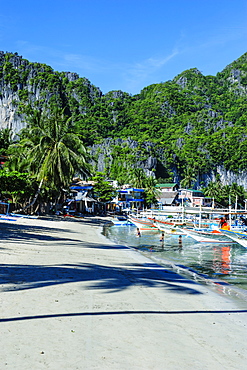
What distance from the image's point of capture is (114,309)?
654cm

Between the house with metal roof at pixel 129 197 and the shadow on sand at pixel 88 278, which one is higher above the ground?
the house with metal roof at pixel 129 197

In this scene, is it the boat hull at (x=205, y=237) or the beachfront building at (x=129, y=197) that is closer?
the boat hull at (x=205, y=237)

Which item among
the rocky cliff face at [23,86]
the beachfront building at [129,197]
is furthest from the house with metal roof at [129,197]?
the rocky cliff face at [23,86]

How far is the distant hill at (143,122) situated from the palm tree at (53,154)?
7669 centimetres

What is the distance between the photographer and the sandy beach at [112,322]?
14.0ft

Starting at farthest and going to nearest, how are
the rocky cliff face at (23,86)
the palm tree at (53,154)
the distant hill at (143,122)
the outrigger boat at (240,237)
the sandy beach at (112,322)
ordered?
1. the rocky cliff face at (23,86)
2. the distant hill at (143,122)
3. the palm tree at (53,154)
4. the outrigger boat at (240,237)
5. the sandy beach at (112,322)

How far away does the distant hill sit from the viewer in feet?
447

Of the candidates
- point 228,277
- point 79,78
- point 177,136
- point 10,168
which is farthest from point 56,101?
point 228,277

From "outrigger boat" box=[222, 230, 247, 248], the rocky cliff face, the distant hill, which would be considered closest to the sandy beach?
"outrigger boat" box=[222, 230, 247, 248]

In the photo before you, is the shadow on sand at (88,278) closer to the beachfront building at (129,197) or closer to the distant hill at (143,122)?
the beachfront building at (129,197)

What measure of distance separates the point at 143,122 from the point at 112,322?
173m

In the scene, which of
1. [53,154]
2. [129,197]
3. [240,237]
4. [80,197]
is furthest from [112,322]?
[129,197]

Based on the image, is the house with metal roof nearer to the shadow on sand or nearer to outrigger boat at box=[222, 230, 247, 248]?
outrigger boat at box=[222, 230, 247, 248]

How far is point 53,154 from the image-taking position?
122 ft
